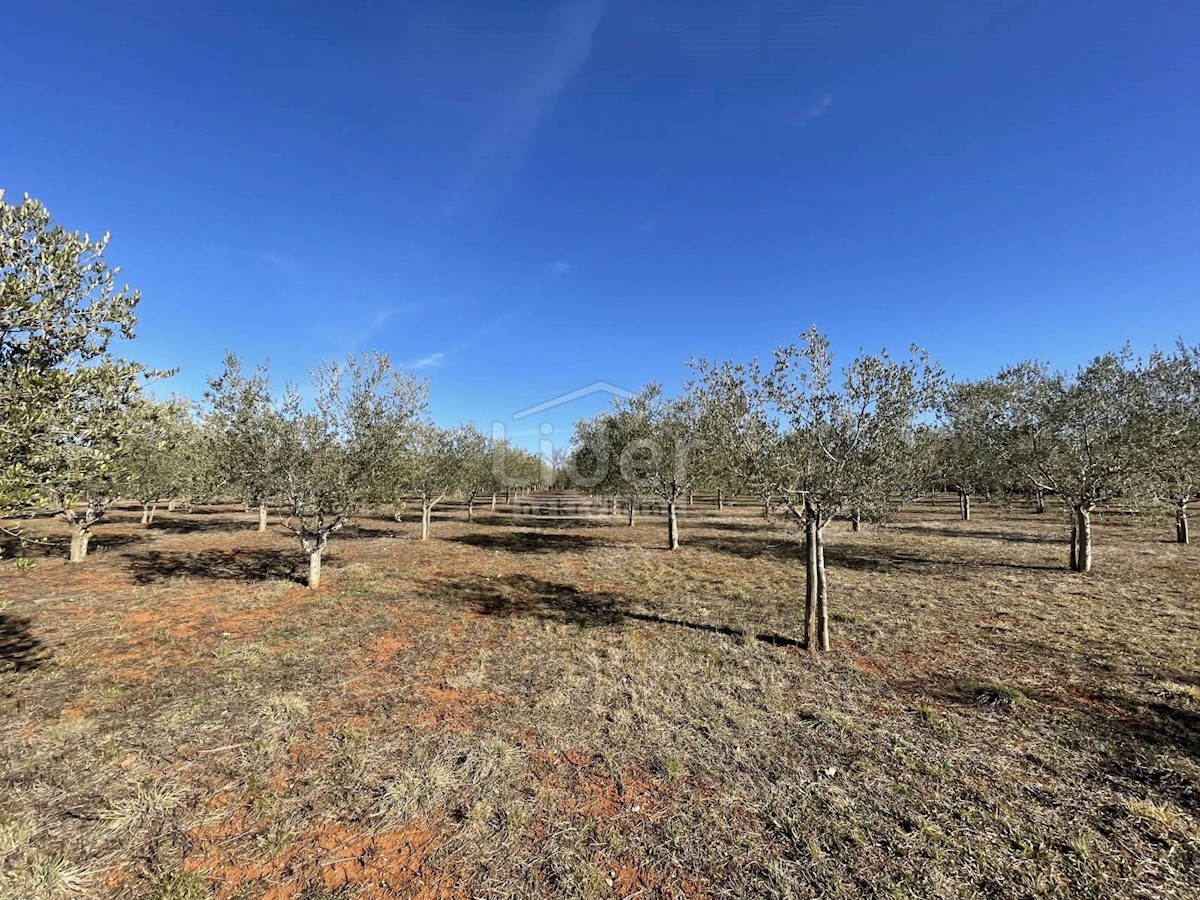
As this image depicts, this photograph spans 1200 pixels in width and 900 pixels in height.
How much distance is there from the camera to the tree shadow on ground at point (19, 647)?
11086 millimetres

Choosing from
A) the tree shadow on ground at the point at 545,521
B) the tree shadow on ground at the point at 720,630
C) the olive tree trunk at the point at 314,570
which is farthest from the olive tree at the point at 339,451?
the tree shadow on ground at the point at 545,521

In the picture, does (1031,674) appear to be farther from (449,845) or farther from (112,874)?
(112,874)

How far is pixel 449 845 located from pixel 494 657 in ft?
20.6

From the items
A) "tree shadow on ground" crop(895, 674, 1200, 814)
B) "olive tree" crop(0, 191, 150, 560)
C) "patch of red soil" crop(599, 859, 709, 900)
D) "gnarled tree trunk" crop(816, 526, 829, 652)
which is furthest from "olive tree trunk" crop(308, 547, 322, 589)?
"tree shadow on ground" crop(895, 674, 1200, 814)

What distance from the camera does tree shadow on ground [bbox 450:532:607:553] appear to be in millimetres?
30078

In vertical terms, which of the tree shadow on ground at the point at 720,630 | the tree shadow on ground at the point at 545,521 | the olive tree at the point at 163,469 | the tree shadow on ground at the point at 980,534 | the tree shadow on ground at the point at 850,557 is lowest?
the tree shadow on ground at the point at 720,630

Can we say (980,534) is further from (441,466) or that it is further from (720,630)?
(441,466)

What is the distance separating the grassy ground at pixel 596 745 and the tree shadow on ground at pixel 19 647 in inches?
3.5

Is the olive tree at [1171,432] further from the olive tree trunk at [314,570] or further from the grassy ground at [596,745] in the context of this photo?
the olive tree trunk at [314,570]

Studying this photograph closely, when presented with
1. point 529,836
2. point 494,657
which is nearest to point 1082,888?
point 529,836

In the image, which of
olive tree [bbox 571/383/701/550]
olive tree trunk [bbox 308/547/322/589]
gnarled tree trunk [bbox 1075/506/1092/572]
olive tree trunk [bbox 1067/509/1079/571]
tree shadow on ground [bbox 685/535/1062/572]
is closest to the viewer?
olive tree trunk [bbox 308/547/322/589]

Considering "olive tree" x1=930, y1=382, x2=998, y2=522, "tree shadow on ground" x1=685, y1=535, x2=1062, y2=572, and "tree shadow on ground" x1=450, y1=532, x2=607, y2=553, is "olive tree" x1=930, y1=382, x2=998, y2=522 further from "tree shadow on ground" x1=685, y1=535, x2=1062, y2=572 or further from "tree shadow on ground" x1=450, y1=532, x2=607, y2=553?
"tree shadow on ground" x1=450, y1=532, x2=607, y2=553

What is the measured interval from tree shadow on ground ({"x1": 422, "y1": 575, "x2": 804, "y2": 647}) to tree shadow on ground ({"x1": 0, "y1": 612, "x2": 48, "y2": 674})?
10108 mm

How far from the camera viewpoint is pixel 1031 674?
10.8 metres
